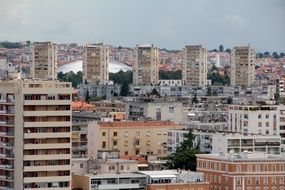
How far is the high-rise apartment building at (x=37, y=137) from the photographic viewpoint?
24484 mm

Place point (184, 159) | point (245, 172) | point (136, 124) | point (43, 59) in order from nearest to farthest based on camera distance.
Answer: point (245, 172)
point (184, 159)
point (136, 124)
point (43, 59)

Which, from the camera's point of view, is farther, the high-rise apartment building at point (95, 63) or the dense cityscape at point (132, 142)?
the high-rise apartment building at point (95, 63)

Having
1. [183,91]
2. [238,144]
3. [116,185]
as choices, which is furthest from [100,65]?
[116,185]

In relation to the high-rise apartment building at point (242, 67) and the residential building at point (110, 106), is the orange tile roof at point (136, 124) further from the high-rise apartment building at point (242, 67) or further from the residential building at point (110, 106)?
the high-rise apartment building at point (242, 67)

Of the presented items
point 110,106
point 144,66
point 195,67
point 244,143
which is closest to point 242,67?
point 195,67

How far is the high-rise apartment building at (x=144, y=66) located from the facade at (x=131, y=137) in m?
35.5

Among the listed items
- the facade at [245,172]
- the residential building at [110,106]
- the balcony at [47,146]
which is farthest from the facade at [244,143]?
the residential building at [110,106]

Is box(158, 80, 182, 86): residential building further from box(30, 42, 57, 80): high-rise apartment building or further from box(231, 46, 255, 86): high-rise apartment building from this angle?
box(30, 42, 57, 80): high-rise apartment building

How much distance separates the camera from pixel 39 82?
24.9 metres

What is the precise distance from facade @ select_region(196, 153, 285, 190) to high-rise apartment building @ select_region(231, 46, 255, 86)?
1671 inches

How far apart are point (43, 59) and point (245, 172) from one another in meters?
41.2

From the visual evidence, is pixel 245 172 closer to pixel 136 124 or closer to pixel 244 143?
pixel 244 143

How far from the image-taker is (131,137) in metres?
33.8

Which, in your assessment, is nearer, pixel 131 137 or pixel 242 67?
pixel 131 137
